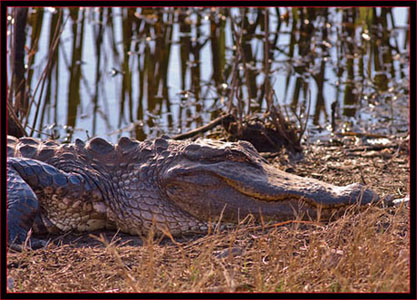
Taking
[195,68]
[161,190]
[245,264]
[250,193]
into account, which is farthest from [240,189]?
[195,68]

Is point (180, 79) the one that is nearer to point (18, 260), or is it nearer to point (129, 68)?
point (129, 68)

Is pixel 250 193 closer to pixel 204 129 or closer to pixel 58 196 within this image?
pixel 58 196

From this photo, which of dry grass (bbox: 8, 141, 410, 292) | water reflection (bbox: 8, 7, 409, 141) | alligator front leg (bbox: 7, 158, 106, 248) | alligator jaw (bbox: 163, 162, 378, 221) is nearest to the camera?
dry grass (bbox: 8, 141, 410, 292)

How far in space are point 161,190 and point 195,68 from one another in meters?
4.74

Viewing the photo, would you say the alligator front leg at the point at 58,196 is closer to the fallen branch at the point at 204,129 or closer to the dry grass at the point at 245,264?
the dry grass at the point at 245,264

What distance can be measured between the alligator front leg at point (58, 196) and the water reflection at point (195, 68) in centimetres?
180

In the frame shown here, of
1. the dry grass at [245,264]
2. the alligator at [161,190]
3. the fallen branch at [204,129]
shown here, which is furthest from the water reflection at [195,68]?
the dry grass at [245,264]

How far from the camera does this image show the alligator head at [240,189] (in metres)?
4.05

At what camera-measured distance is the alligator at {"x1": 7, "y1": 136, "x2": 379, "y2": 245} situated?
4.06 metres

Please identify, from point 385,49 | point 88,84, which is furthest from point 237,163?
point 385,49

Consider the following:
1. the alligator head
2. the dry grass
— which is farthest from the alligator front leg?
the alligator head

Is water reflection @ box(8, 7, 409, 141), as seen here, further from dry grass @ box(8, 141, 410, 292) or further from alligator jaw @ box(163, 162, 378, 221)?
dry grass @ box(8, 141, 410, 292)

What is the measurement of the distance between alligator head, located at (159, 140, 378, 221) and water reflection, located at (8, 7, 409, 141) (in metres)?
1.91

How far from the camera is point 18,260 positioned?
3588mm
